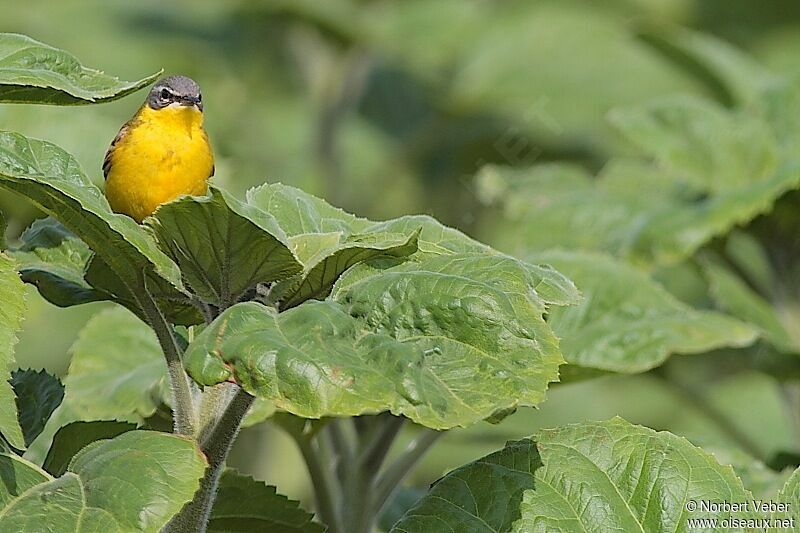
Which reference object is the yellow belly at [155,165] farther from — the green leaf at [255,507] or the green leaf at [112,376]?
the green leaf at [255,507]

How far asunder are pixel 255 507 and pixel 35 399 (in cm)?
34

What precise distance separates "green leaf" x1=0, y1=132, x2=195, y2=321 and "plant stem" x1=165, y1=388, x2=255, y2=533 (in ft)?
0.56

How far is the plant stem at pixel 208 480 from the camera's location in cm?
150

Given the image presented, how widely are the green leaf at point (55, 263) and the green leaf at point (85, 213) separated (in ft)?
0.41

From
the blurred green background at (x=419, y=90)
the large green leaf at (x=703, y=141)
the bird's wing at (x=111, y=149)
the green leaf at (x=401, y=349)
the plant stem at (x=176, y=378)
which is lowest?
the blurred green background at (x=419, y=90)

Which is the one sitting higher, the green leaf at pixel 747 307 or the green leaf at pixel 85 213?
the green leaf at pixel 85 213

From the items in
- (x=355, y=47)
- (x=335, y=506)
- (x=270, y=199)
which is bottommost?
(x=355, y=47)

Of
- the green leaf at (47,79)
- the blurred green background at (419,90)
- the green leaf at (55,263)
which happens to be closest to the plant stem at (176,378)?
the green leaf at (55,263)

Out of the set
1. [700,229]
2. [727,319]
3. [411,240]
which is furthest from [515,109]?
[411,240]

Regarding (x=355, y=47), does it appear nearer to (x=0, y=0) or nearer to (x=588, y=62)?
(x=588, y=62)

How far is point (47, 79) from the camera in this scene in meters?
1.47

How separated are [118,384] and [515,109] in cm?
501

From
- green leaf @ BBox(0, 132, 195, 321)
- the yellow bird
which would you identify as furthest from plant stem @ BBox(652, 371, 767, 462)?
green leaf @ BBox(0, 132, 195, 321)

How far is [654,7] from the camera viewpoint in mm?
8195
